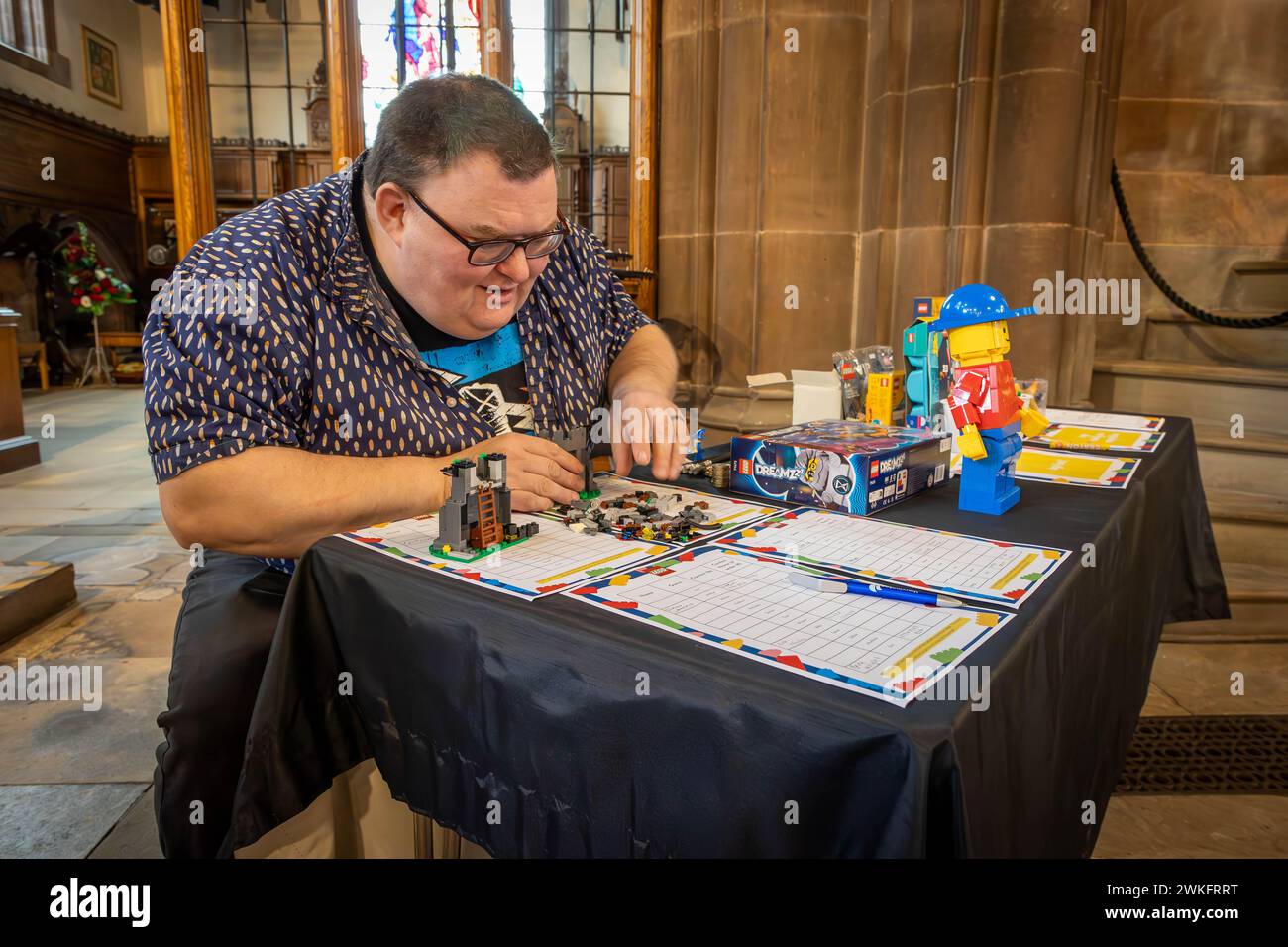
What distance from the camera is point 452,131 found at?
1.29 m

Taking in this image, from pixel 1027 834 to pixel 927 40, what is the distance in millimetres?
3495

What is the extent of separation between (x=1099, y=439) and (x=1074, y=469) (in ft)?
1.45

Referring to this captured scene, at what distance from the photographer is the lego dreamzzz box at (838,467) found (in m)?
1.31

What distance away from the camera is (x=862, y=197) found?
12.0 ft

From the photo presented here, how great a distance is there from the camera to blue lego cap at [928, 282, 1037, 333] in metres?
1.22

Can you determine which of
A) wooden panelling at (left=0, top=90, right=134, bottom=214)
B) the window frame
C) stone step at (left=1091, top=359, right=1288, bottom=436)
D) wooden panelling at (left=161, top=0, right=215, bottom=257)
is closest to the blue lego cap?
stone step at (left=1091, top=359, right=1288, bottom=436)

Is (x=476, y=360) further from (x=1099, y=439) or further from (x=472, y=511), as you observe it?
(x=1099, y=439)

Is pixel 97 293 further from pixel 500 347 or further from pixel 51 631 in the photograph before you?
pixel 500 347

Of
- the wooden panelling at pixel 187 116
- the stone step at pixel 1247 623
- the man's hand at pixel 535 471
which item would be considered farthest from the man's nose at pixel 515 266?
the wooden panelling at pixel 187 116

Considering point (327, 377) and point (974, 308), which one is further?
point (327, 377)

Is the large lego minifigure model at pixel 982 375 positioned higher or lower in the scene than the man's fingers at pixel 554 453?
higher

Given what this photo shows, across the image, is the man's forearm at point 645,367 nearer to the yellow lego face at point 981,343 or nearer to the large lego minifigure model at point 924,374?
the large lego minifigure model at point 924,374

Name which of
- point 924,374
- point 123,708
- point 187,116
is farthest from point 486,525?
point 187,116

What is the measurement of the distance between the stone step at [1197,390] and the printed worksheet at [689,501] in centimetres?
338
